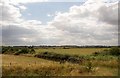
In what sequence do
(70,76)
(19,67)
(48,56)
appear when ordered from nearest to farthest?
(70,76), (19,67), (48,56)

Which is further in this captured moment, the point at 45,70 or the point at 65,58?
the point at 65,58

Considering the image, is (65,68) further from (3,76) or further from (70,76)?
(3,76)

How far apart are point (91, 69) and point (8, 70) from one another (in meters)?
6.60

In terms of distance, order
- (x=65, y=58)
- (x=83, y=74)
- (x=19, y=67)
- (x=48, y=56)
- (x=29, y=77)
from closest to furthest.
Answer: (x=29, y=77) → (x=83, y=74) → (x=19, y=67) → (x=65, y=58) → (x=48, y=56)

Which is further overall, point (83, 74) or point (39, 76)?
point (83, 74)

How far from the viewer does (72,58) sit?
137ft

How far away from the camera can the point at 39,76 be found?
719 inches

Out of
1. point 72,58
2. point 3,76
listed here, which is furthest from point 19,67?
point 72,58

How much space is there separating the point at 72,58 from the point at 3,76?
23.6 m

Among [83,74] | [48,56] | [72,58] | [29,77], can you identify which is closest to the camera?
[29,77]

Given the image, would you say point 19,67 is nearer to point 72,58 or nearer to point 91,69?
point 91,69

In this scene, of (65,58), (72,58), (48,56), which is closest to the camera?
(72,58)

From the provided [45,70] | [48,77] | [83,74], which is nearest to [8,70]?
[45,70]

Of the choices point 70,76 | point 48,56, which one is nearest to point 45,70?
point 70,76
